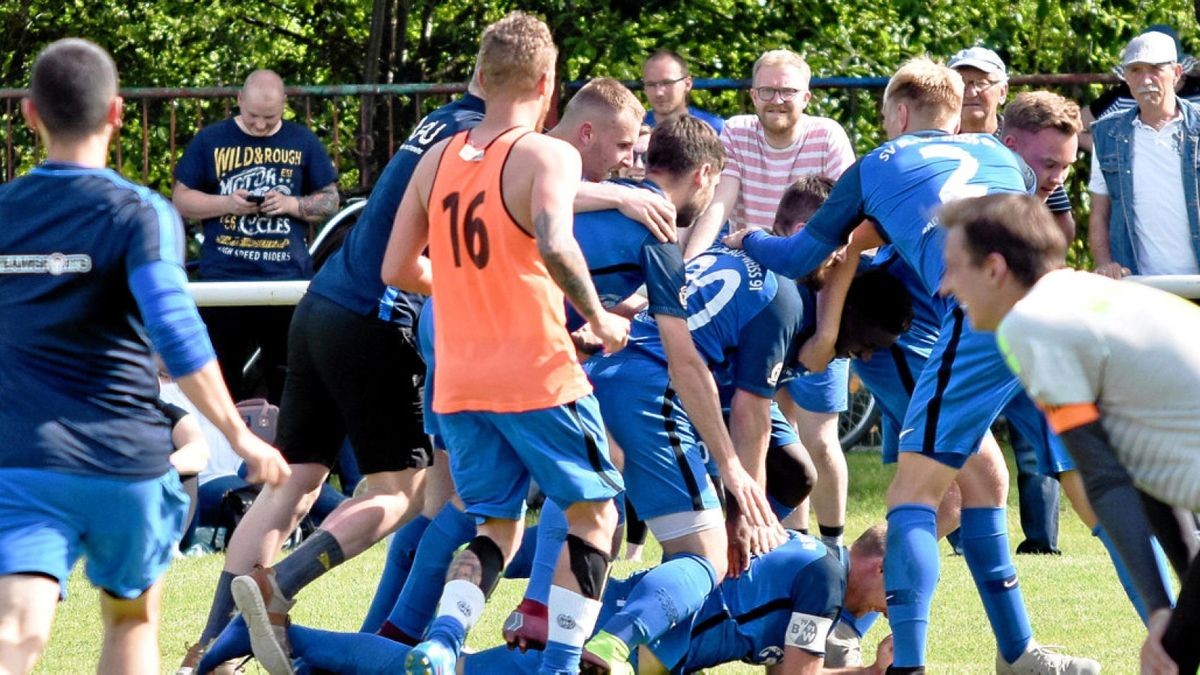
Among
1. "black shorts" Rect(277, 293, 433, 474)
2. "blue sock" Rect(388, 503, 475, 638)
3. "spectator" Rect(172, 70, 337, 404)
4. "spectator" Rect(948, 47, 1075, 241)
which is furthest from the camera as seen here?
"spectator" Rect(172, 70, 337, 404)

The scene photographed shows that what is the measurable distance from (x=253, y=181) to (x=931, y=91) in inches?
193

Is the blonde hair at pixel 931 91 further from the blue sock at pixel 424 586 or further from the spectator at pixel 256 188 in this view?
the spectator at pixel 256 188

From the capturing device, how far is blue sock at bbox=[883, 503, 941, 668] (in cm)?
542

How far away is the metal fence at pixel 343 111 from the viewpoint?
37.3 ft

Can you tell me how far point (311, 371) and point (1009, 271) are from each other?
3.08 metres

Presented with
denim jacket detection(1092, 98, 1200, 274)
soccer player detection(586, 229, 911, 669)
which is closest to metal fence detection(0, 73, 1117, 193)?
denim jacket detection(1092, 98, 1200, 274)

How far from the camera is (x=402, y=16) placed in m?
13.7

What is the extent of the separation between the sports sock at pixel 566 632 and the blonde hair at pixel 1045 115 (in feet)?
9.98

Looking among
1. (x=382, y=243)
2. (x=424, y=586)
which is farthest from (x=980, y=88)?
(x=424, y=586)

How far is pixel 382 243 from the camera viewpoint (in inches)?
239

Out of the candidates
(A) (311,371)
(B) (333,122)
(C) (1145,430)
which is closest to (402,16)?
(B) (333,122)

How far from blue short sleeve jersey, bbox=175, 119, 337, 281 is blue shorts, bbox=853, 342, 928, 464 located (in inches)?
170

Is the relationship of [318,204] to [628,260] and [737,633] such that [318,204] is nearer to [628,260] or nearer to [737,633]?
[628,260]

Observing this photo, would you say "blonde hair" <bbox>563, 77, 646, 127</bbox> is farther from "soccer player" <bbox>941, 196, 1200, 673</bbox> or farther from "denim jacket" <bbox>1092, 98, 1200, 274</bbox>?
"denim jacket" <bbox>1092, 98, 1200, 274</bbox>
